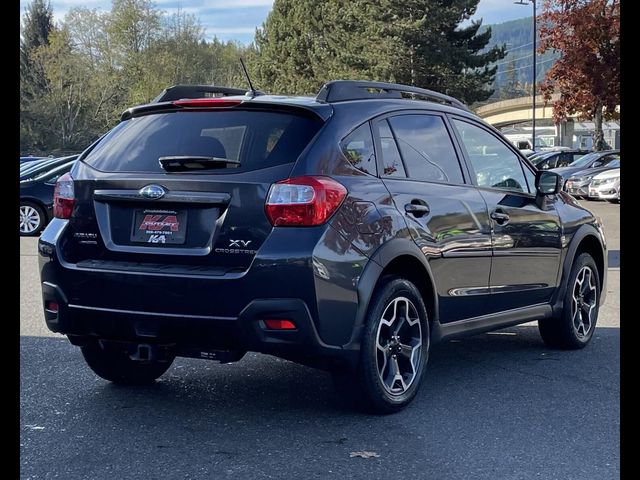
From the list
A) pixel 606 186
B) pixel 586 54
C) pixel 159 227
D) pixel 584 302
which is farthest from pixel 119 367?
pixel 586 54

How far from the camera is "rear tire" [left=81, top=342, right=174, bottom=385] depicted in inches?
229

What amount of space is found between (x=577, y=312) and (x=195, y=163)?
3584mm

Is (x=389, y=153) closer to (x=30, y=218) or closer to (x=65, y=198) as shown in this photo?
(x=65, y=198)

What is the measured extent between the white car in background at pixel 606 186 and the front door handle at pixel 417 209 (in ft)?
71.7

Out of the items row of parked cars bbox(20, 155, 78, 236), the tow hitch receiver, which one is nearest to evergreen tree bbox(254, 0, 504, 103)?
row of parked cars bbox(20, 155, 78, 236)

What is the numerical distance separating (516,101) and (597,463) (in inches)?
3593

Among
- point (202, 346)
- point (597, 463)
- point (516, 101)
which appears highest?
point (516, 101)

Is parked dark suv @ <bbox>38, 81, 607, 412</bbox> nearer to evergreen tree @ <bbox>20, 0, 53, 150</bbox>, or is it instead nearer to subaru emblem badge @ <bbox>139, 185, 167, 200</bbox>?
subaru emblem badge @ <bbox>139, 185, 167, 200</bbox>

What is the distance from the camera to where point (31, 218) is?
1766cm

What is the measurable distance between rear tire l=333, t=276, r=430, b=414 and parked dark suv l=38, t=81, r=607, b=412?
1 cm

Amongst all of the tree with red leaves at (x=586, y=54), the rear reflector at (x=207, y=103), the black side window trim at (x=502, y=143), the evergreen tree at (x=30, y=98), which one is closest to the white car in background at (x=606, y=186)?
the tree with red leaves at (x=586, y=54)
